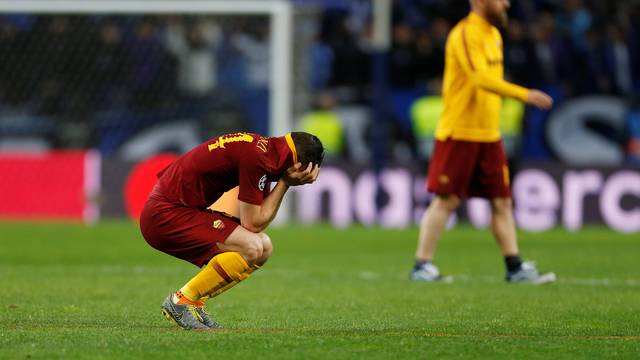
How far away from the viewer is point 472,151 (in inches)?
457

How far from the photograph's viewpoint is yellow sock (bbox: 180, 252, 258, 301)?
7891 millimetres

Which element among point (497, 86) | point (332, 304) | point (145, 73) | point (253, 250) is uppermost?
point (497, 86)

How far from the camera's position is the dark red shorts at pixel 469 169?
1159 cm

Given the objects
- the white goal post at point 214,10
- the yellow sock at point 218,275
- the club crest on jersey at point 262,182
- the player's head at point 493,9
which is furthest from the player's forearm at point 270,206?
the white goal post at point 214,10

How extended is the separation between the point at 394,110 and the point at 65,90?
4958 millimetres

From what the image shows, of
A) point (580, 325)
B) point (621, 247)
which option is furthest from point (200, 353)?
point (621, 247)

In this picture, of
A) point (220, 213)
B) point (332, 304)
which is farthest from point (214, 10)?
point (220, 213)

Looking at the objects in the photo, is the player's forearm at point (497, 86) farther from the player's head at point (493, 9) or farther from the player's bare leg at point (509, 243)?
the player's bare leg at point (509, 243)

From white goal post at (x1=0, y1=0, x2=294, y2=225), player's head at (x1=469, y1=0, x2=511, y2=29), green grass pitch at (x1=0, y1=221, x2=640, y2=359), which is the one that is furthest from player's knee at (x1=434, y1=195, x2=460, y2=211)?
white goal post at (x1=0, y1=0, x2=294, y2=225)

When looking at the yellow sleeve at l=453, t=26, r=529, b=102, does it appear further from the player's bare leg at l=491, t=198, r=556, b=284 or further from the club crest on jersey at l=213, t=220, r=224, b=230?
the club crest on jersey at l=213, t=220, r=224, b=230

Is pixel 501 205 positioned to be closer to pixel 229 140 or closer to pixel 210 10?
pixel 229 140

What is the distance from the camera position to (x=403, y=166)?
64.5 feet

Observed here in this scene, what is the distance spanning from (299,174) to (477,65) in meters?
3.85

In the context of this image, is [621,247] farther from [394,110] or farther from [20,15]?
[20,15]
